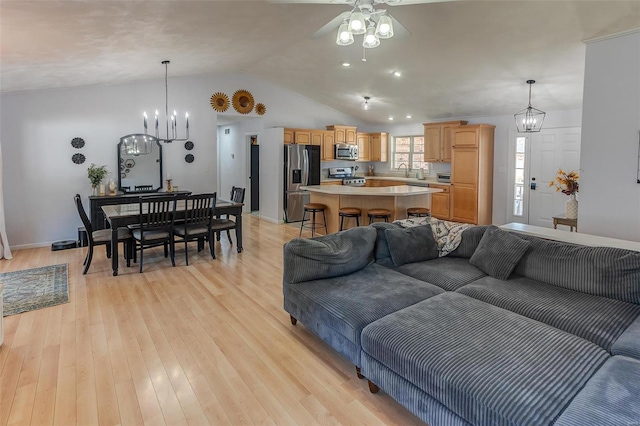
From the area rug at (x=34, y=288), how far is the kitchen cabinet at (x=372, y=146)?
6.63 meters

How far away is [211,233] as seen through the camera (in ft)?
16.8

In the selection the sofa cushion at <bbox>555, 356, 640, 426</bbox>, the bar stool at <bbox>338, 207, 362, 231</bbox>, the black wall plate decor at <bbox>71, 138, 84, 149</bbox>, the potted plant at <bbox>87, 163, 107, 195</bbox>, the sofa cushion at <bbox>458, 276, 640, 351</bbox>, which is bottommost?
the sofa cushion at <bbox>555, 356, 640, 426</bbox>

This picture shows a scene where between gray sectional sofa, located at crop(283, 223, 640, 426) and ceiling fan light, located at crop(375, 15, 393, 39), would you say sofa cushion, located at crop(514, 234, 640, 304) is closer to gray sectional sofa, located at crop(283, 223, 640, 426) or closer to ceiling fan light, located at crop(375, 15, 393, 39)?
gray sectional sofa, located at crop(283, 223, 640, 426)

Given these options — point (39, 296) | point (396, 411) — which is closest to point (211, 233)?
point (39, 296)

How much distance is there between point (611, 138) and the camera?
3686 millimetres

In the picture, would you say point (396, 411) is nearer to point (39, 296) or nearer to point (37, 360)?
point (37, 360)

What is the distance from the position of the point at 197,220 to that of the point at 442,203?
505 cm

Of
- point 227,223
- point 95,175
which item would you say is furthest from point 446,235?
point 95,175

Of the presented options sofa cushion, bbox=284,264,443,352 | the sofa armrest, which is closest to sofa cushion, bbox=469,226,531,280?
sofa cushion, bbox=284,264,443,352

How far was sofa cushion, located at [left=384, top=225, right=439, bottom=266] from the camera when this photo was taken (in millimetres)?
3303

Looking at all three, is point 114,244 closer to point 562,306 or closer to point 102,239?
point 102,239

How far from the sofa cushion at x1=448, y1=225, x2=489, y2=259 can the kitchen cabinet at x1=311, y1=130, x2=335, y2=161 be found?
210 inches

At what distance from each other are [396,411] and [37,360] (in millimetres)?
2459

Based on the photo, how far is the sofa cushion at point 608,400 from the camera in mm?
1396
